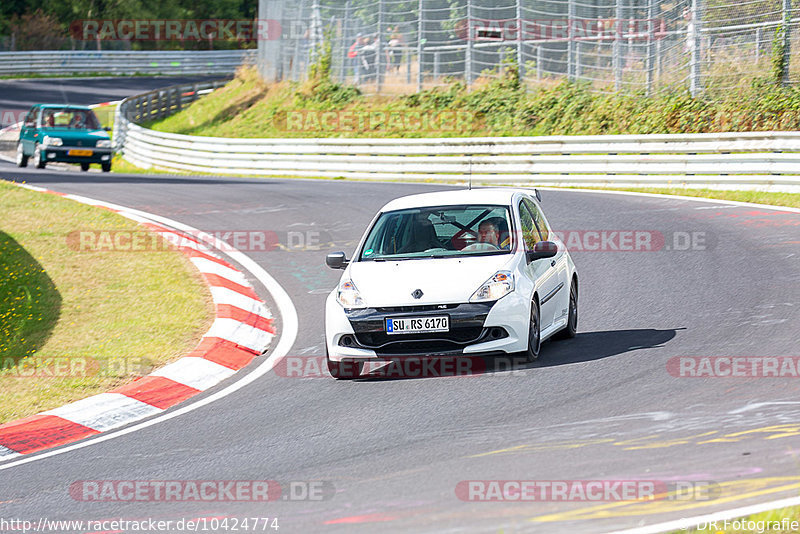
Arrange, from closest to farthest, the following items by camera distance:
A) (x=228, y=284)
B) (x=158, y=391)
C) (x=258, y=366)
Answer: (x=158, y=391) → (x=258, y=366) → (x=228, y=284)

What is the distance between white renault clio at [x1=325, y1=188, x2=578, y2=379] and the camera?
8.48 meters

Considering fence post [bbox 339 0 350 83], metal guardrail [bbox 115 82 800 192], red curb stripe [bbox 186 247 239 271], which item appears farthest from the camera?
fence post [bbox 339 0 350 83]

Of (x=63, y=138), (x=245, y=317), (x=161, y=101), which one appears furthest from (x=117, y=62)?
(x=245, y=317)

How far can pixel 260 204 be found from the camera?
19844 millimetres

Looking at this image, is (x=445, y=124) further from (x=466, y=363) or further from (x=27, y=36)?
(x=27, y=36)

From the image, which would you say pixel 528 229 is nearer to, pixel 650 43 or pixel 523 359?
pixel 523 359

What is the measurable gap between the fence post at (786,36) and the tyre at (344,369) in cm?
1711

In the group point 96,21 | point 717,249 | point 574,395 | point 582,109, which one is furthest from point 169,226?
point 96,21

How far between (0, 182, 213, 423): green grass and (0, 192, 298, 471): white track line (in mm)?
806

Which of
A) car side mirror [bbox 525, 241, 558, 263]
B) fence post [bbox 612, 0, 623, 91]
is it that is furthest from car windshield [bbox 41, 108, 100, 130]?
car side mirror [bbox 525, 241, 558, 263]

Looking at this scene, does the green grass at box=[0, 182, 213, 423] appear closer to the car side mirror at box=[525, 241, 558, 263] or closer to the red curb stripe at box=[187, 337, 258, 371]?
the red curb stripe at box=[187, 337, 258, 371]

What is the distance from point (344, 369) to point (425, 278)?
1.01 m

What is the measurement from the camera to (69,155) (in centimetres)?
2934

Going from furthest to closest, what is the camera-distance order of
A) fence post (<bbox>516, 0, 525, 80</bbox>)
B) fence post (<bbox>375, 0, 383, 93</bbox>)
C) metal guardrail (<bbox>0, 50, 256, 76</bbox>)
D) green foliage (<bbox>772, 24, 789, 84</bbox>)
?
metal guardrail (<bbox>0, 50, 256, 76</bbox>) → fence post (<bbox>375, 0, 383, 93</bbox>) → fence post (<bbox>516, 0, 525, 80</bbox>) → green foliage (<bbox>772, 24, 789, 84</bbox>)
